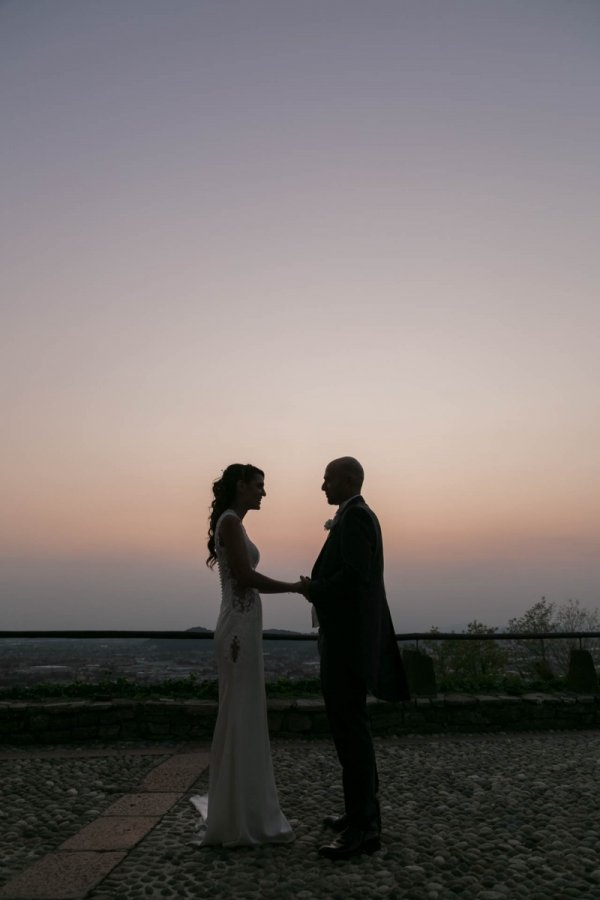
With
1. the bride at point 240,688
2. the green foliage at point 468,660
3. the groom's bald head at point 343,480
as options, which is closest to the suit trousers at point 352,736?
the bride at point 240,688

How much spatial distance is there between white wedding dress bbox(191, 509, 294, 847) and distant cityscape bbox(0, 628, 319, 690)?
10.5ft

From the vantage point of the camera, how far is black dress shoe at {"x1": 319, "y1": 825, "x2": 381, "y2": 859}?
12.8 feet

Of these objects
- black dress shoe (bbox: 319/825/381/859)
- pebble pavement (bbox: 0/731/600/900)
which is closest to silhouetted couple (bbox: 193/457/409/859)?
black dress shoe (bbox: 319/825/381/859)

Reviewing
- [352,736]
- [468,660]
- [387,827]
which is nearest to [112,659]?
[387,827]

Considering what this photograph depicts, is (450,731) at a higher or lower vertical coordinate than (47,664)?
lower

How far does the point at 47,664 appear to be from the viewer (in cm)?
791

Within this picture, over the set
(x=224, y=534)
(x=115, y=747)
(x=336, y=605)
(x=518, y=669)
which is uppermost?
(x=224, y=534)

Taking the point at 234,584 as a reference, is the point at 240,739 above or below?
below

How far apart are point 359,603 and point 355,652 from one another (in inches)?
11.1

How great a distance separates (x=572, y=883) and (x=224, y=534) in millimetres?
2652

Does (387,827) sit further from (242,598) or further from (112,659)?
(112,659)

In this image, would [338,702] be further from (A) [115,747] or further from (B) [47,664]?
(B) [47,664]

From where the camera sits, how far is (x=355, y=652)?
4.16m

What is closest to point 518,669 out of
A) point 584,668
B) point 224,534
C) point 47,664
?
point 584,668
